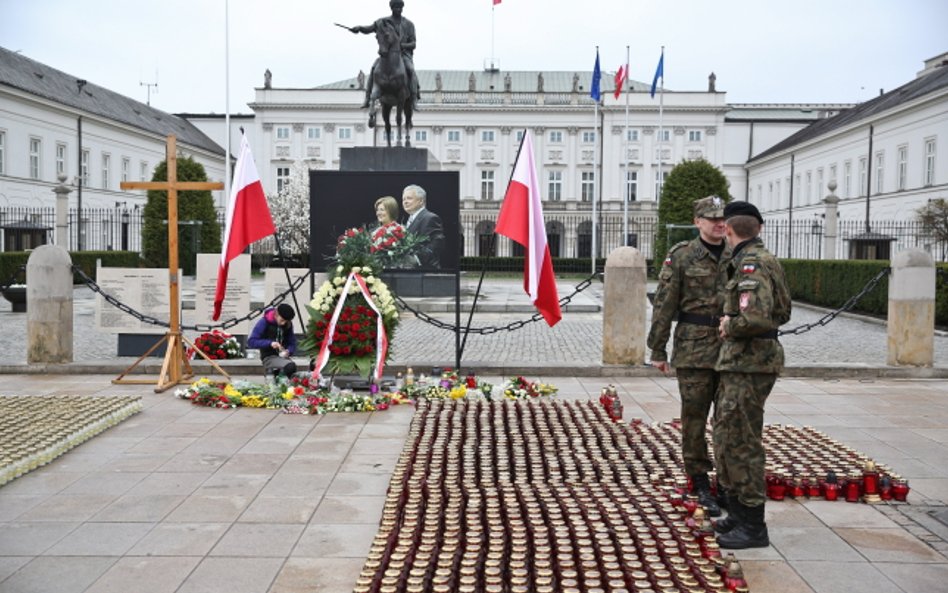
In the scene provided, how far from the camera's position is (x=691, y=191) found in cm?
4019

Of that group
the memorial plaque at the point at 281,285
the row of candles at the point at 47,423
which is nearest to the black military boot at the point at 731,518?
the row of candles at the point at 47,423

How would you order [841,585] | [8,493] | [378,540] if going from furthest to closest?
[8,493]
[378,540]
[841,585]

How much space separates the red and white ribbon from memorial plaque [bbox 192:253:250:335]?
3260mm

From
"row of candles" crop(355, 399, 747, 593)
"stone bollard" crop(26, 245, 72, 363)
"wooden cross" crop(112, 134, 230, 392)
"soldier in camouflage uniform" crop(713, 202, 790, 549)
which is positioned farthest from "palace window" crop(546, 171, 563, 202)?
"soldier in camouflage uniform" crop(713, 202, 790, 549)

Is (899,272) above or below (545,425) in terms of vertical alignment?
above

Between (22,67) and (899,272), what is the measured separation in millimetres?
47450

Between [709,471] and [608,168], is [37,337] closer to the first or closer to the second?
[709,471]

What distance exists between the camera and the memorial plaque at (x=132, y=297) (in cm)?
1191

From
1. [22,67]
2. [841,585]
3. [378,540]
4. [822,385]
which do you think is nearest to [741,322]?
[841,585]

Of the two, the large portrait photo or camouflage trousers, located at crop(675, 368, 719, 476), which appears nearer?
camouflage trousers, located at crop(675, 368, 719, 476)

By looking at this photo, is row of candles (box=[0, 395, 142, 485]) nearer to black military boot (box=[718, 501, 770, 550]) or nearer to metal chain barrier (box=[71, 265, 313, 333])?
metal chain barrier (box=[71, 265, 313, 333])

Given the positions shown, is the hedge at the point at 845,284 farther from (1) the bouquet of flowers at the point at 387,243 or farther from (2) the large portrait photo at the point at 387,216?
(1) the bouquet of flowers at the point at 387,243

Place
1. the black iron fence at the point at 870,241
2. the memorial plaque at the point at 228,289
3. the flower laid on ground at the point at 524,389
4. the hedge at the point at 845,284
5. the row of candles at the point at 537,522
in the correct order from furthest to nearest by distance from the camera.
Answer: the black iron fence at the point at 870,241 → the hedge at the point at 845,284 → the memorial plaque at the point at 228,289 → the flower laid on ground at the point at 524,389 → the row of candles at the point at 537,522

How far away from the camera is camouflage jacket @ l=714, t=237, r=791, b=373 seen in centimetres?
454
